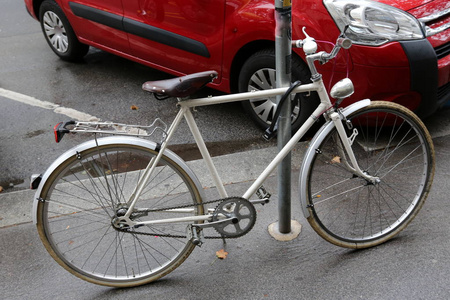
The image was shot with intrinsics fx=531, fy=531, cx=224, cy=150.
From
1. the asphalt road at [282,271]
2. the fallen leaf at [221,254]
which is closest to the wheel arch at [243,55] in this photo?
the asphalt road at [282,271]

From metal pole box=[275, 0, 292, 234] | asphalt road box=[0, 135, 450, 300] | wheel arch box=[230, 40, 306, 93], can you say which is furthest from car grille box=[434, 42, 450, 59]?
metal pole box=[275, 0, 292, 234]

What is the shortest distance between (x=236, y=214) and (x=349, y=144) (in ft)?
2.41

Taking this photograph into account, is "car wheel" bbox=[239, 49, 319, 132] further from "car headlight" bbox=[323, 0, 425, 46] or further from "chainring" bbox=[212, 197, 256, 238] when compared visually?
"chainring" bbox=[212, 197, 256, 238]

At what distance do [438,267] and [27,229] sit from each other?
8.74ft

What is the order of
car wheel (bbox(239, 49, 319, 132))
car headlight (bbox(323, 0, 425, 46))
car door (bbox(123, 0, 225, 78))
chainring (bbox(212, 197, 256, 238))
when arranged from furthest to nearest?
car door (bbox(123, 0, 225, 78)), car wheel (bbox(239, 49, 319, 132)), car headlight (bbox(323, 0, 425, 46)), chainring (bbox(212, 197, 256, 238))

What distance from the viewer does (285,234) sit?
3430mm

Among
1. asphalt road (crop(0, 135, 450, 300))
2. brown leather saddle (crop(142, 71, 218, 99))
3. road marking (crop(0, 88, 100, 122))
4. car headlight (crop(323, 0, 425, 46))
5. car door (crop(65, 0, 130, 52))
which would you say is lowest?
asphalt road (crop(0, 135, 450, 300))

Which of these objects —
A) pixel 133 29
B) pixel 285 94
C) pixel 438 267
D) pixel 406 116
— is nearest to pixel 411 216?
pixel 438 267

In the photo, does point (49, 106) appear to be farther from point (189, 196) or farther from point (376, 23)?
point (376, 23)

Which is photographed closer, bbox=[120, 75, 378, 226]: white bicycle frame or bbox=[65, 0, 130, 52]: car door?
bbox=[120, 75, 378, 226]: white bicycle frame

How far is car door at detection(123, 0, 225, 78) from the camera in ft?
14.7

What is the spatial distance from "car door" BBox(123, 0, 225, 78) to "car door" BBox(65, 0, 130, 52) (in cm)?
14

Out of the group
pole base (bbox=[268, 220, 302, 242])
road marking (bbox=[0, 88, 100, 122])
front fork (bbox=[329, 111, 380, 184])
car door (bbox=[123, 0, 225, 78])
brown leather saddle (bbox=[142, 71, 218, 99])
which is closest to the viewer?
brown leather saddle (bbox=[142, 71, 218, 99])

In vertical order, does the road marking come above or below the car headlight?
below
